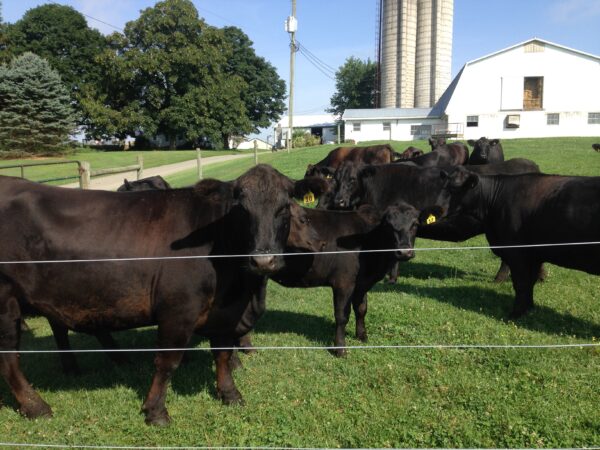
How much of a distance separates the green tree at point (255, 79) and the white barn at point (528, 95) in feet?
95.7

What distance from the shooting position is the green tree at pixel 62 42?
5347 cm

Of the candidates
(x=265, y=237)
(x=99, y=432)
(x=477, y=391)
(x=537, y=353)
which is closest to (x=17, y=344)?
(x=99, y=432)

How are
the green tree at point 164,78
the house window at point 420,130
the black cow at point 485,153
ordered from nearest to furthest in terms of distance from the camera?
the black cow at point 485,153
the green tree at point 164,78
the house window at point 420,130

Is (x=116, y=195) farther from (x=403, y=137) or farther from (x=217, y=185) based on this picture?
(x=403, y=137)

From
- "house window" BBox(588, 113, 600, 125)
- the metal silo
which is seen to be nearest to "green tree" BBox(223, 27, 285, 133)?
the metal silo

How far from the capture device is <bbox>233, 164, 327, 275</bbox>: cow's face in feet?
12.3

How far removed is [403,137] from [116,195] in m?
50.5

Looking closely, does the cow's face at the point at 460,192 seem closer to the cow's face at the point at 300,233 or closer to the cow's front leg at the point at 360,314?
the cow's front leg at the point at 360,314

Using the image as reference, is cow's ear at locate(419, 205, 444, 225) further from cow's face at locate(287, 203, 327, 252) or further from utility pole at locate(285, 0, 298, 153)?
utility pole at locate(285, 0, 298, 153)

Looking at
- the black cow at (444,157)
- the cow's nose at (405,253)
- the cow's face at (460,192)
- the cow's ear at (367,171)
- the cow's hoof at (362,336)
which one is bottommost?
the cow's hoof at (362,336)

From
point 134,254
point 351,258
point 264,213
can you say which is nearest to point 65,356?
point 134,254

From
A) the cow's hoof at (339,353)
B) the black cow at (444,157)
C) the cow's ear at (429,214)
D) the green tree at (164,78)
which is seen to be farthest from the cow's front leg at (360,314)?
the green tree at (164,78)

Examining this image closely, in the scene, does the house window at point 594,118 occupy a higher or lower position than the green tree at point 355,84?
lower

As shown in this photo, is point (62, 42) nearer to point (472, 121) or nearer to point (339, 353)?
point (472, 121)
